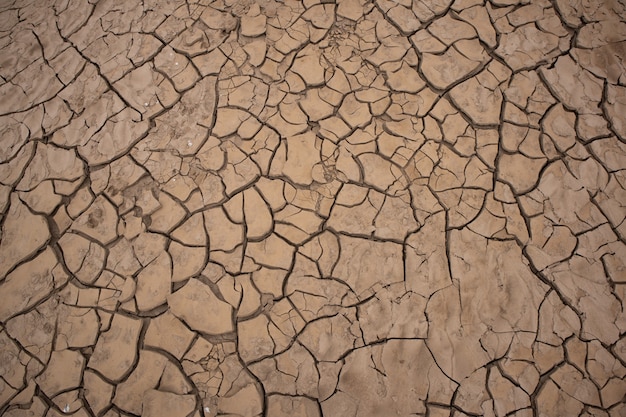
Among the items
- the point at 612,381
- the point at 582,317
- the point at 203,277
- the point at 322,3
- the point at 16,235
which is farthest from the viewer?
the point at 322,3

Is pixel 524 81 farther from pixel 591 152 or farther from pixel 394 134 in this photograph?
pixel 394 134

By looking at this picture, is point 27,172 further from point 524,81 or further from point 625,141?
point 625,141

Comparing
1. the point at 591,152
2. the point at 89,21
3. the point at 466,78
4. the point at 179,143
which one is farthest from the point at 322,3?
the point at 591,152

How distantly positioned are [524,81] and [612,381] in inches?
60.9

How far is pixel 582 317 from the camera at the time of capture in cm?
190

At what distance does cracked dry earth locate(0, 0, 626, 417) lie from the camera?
6.13ft

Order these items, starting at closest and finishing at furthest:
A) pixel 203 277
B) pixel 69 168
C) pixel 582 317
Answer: pixel 582 317
pixel 203 277
pixel 69 168

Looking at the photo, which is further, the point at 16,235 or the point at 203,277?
the point at 16,235

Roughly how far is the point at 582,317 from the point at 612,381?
0.26m

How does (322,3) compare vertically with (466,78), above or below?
above

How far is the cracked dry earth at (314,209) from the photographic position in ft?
6.13

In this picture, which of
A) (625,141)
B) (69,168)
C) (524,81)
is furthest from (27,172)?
(625,141)

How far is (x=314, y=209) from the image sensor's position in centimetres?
223

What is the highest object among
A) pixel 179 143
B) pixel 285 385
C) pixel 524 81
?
pixel 524 81
